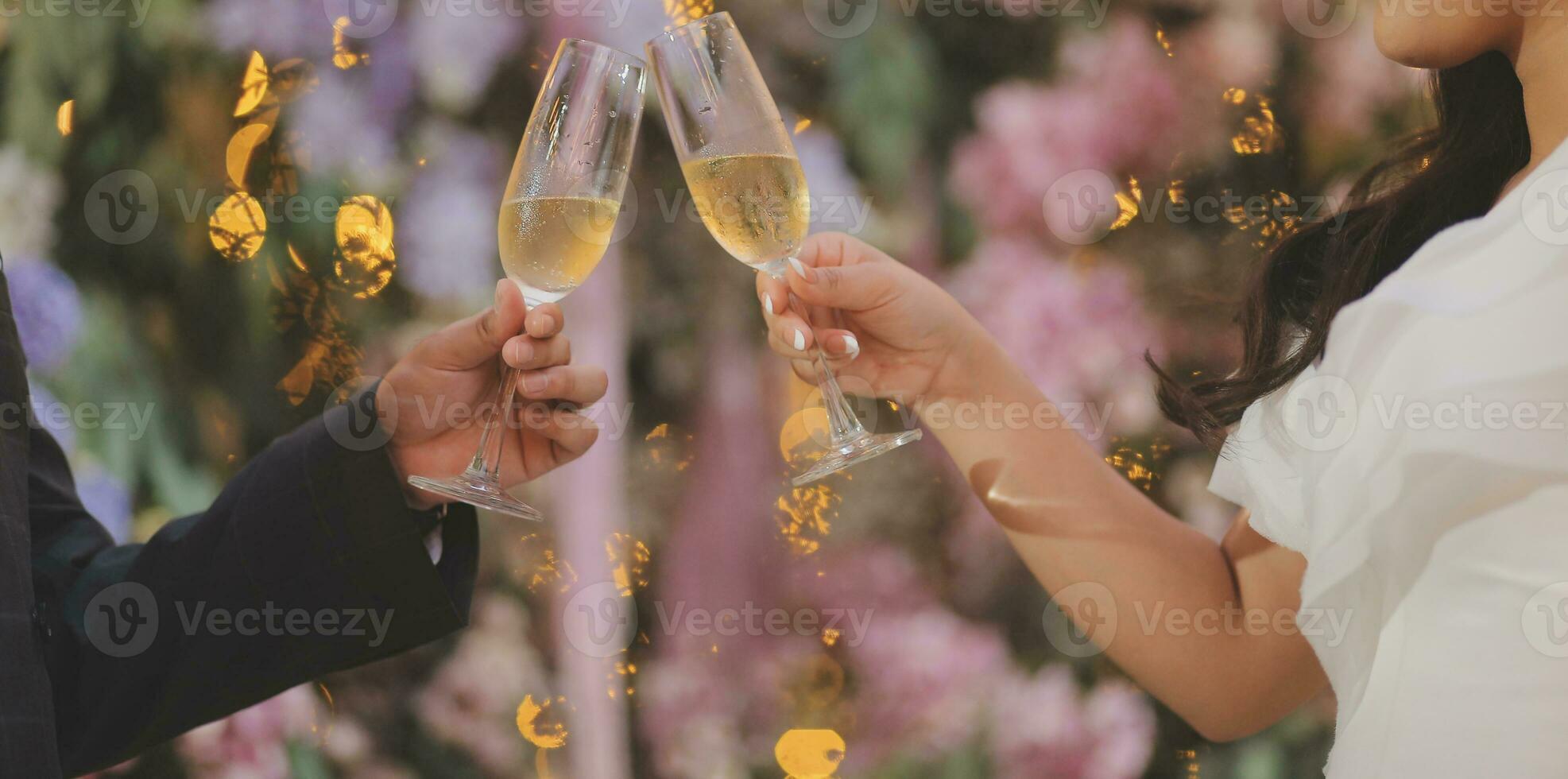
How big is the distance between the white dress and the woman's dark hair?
21 cm

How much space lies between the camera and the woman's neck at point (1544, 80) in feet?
2.81

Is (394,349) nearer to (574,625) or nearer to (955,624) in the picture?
(574,625)

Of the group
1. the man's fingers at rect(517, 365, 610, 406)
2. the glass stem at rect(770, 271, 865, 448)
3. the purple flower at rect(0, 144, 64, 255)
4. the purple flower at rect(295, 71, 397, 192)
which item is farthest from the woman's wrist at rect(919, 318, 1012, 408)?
the purple flower at rect(0, 144, 64, 255)

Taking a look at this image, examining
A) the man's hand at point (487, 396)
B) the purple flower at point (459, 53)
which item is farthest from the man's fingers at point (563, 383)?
the purple flower at point (459, 53)

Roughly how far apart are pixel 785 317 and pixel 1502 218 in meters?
0.55

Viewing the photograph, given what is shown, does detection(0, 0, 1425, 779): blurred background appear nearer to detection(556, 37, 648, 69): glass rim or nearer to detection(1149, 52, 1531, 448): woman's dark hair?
detection(1149, 52, 1531, 448): woman's dark hair

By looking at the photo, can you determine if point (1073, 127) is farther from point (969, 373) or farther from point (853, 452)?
point (853, 452)

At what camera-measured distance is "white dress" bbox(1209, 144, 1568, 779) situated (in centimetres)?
74

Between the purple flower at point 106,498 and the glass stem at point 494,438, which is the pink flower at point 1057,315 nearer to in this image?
the glass stem at point 494,438

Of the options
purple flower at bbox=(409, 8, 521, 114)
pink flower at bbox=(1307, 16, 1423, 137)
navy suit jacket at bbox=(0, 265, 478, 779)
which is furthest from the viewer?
purple flower at bbox=(409, 8, 521, 114)

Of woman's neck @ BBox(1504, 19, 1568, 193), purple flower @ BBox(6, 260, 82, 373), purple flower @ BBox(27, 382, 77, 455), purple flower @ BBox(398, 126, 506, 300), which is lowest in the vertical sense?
purple flower @ BBox(27, 382, 77, 455)

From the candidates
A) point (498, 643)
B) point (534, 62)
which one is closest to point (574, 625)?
point (498, 643)

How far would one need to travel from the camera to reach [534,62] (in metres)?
1.65

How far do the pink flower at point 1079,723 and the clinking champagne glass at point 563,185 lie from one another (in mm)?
892
